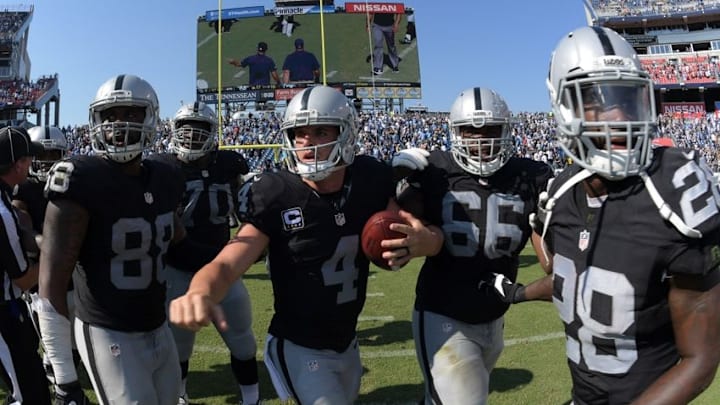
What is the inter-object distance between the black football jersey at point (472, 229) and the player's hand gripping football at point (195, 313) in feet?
4.36

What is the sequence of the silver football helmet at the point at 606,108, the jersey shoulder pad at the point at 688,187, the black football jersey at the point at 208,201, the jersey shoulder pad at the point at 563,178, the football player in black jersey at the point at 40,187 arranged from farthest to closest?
the black football jersey at the point at 208,201
the football player in black jersey at the point at 40,187
the jersey shoulder pad at the point at 563,178
the silver football helmet at the point at 606,108
the jersey shoulder pad at the point at 688,187

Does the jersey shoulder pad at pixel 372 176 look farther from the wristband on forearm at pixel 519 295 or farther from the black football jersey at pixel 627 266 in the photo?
the black football jersey at pixel 627 266

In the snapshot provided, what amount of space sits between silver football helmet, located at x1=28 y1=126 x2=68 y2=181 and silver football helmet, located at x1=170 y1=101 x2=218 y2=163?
3.68 feet

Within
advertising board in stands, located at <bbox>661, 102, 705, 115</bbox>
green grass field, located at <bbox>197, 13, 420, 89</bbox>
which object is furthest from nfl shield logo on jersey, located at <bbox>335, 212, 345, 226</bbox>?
advertising board in stands, located at <bbox>661, 102, 705, 115</bbox>

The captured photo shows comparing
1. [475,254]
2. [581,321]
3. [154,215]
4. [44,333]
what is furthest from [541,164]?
[44,333]

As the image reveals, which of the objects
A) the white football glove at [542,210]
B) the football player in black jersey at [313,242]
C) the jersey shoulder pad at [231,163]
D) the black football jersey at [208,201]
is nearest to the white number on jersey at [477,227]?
the football player in black jersey at [313,242]

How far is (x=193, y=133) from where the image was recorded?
4285 millimetres

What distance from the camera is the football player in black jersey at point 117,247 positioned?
2420 mm

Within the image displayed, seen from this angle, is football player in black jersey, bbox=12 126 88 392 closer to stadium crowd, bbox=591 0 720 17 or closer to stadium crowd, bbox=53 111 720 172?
stadium crowd, bbox=53 111 720 172

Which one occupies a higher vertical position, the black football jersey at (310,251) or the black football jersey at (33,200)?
the black football jersey at (33,200)

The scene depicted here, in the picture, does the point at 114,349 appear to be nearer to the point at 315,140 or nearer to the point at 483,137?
the point at 315,140

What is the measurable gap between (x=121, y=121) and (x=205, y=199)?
60.4 inches

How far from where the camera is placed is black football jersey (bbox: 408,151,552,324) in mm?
2602

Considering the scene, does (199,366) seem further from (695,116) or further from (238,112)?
(695,116)
